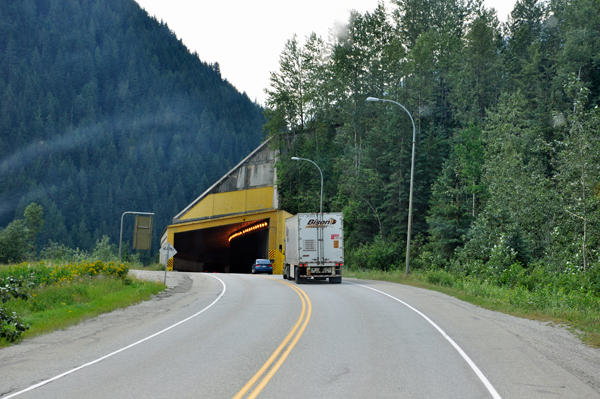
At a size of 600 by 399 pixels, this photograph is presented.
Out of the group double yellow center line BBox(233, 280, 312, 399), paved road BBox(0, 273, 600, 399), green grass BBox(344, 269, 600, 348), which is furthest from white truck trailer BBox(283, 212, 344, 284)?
double yellow center line BBox(233, 280, 312, 399)

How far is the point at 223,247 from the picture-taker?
255ft

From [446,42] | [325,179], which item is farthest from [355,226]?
[446,42]

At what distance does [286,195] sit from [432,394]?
1842 inches

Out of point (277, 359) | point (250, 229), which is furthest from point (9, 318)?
point (250, 229)

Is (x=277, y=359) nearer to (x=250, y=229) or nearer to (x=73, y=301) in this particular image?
(x=73, y=301)

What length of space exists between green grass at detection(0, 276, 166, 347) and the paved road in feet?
2.27

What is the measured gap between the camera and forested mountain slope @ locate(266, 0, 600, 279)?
89.8 feet

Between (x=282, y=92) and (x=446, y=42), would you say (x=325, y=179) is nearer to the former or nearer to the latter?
(x=282, y=92)

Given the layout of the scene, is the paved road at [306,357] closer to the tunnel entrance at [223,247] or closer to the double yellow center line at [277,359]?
the double yellow center line at [277,359]

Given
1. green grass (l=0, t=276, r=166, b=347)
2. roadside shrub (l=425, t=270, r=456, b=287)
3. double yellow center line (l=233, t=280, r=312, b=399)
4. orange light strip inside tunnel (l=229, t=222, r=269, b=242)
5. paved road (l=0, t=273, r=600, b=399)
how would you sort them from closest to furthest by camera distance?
double yellow center line (l=233, t=280, r=312, b=399)
paved road (l=0, t=273, r=600, b=399)
green grass (l=0, t=276, r=166, b=347)
roadside shrub (l=425, t=270, r=456, b=287)
orange light strip inside tunnel (l=229, t=222, r=269, b=242)

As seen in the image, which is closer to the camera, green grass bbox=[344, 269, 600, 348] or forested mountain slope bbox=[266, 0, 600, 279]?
green grass bbox=[344, 269, 600, 348]

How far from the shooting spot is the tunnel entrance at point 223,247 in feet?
196

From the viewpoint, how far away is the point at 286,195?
2104 inches

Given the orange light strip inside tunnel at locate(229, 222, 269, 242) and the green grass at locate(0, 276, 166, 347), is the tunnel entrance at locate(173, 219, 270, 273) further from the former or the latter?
the green grass at locate(0, 276, 166, 347)
